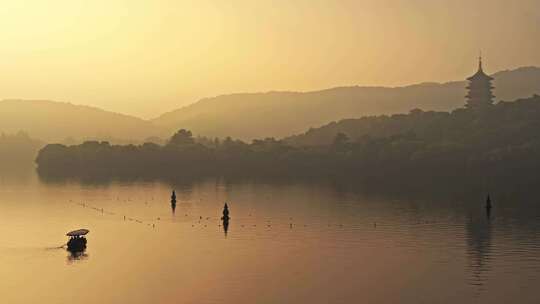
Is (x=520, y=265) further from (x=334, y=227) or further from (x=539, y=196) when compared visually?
(x=539, y=196)

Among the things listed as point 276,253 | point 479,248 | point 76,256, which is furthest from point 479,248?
point 76,256

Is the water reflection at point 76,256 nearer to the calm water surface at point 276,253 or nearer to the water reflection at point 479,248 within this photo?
the calm water surface at point 276,253

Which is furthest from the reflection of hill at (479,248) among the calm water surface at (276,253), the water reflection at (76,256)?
the water reflection at (76,256)

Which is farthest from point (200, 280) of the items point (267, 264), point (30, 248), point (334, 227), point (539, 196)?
point (539, 196)

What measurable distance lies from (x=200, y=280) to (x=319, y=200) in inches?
3398

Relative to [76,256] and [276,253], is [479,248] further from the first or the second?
[76,256]

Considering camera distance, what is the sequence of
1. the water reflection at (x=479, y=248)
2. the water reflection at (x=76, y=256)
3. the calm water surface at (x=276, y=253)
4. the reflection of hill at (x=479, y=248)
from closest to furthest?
1. the calm water surface at (x=276, y=253)
2. the water reflection at (x=479, y=248)
3. the reflection of hill at (x=479, y=248)
4. the water reflection at (x=76, y=256)

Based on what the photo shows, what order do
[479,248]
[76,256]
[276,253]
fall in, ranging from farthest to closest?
[479,248], [276,253], [76,256]

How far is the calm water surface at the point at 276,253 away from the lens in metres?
60.1

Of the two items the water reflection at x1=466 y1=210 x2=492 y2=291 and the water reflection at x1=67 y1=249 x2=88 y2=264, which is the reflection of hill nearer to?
the water reflection at x1=466 y1=210 x2=492 y2=291

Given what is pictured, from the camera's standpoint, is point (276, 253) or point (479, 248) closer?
point (276, 253)

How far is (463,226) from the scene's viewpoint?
10375 centimetres

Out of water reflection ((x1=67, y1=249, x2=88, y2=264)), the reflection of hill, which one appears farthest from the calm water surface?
water reflection ((x1=67, y1=249, x2=88, y2=264))

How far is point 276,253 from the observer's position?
260 feet
